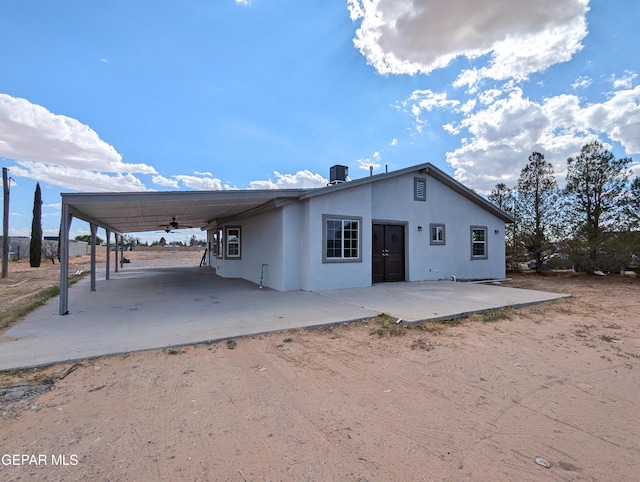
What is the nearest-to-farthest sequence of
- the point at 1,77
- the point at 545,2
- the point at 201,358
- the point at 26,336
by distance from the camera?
the point at 201,358 → the point at 26,336 → the point at 545,2 → the point at 1,77

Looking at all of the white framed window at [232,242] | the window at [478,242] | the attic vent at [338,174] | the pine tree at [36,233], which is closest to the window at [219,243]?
the white framed window at [232,242]

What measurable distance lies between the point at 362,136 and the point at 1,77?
1368cm

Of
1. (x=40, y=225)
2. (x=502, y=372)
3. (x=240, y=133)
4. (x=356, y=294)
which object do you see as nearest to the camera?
(x=502, y=372)

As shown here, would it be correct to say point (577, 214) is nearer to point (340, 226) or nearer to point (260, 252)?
point (340, 226)

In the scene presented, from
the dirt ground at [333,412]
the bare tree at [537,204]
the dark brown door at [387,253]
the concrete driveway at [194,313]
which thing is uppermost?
the bare tree at [537,204]

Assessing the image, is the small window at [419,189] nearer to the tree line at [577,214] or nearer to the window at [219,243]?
the tree line at [577,214]

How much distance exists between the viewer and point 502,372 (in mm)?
3773

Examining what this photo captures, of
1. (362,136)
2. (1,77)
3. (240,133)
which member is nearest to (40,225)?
(1,77)

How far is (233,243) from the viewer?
45.3 feet

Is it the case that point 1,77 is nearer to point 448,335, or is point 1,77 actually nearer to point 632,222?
point 448,335

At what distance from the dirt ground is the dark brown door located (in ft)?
20.9

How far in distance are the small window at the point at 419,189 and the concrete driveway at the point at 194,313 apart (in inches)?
138

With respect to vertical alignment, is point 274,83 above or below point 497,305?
above

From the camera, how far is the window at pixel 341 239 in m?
9.63
